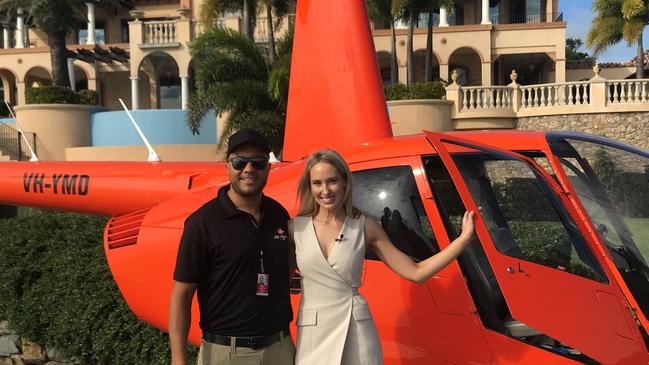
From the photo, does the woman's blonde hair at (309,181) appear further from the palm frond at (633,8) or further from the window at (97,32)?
the window at (97,32)

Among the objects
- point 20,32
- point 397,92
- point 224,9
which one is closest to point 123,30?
point 20,32

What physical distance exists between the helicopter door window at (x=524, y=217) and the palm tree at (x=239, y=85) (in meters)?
9.63

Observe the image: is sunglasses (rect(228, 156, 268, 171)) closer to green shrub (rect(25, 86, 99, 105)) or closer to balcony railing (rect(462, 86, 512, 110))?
balcony railing (rect(462, 86, 512, 110))

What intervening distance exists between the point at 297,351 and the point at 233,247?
0.49m

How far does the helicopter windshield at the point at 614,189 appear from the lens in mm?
2885

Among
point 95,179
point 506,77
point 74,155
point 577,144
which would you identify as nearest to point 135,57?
point 74,155

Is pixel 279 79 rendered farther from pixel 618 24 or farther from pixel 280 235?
pixel 618 24

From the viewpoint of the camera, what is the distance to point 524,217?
3320mm

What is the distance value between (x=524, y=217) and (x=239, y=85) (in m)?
10.7

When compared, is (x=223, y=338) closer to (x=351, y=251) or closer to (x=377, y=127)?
(x=351, y=251)

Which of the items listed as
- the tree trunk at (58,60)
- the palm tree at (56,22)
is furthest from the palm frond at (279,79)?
the palm tree at (56,22)

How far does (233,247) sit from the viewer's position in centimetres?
218

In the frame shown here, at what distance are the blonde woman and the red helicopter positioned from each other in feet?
1.82

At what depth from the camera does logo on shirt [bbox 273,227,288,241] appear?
2281 mm
